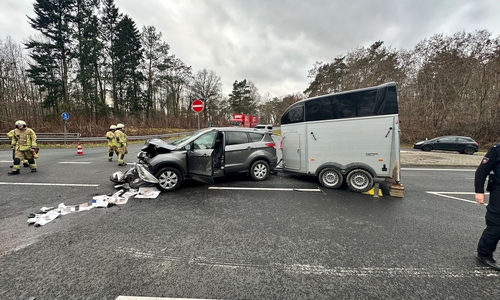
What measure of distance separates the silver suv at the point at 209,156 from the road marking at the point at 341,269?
9.01 ft

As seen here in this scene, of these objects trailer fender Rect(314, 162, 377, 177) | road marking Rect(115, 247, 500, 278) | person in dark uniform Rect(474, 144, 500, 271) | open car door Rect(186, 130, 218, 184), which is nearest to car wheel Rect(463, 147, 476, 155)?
trailer fender Rect(314, 162, 377, 177)

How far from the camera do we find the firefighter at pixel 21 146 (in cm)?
639

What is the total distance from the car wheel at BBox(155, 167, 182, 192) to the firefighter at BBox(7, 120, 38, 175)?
5.56 meters

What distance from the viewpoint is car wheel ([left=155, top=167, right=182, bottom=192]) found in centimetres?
493

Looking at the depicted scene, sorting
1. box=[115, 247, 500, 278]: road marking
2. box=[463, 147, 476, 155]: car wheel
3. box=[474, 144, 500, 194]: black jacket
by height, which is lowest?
box=[115, 247, 500, 278]: road marking

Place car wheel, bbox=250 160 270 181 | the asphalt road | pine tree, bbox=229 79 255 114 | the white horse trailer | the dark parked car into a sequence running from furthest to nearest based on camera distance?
pine tree, bbox=229 79 255 114 < the dark parked car < car wheel, bbox=250 160 270 181 < the white horse trailer < the asphalt road

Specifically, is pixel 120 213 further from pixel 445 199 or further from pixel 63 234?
pixel 445 199

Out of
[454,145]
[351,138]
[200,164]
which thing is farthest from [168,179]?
[454,145]

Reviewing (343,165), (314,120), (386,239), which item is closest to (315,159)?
(343,165)

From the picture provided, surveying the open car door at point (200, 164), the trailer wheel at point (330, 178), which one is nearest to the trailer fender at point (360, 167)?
the trailer wheel at point (330, 178)

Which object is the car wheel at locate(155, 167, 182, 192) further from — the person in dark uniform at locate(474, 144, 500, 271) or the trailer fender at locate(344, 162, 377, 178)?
the person in dark uniform at locate(474, 144, 500, 271)

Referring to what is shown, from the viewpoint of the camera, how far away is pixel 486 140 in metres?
17.8

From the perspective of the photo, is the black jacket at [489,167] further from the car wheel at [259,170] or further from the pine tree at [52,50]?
the pine tree at [52,50]

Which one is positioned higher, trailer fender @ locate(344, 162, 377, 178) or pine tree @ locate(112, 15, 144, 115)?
pine tree @ locate(112, 15, 144, 115)
